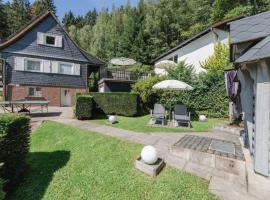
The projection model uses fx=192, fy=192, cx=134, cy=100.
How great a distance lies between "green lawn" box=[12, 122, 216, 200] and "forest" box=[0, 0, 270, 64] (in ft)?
92.4

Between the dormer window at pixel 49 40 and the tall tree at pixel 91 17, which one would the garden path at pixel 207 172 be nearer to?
the dormer window at pixel 49 40

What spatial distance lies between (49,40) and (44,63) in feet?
9.02

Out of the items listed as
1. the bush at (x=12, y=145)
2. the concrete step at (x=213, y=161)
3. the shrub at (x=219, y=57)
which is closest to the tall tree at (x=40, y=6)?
the shrub at (x=219, y=57)

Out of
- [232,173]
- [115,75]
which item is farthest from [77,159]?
[115,75]

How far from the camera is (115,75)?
2111cm

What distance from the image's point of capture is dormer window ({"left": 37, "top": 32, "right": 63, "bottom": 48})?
20016mm

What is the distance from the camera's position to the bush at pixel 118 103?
44.6 ft

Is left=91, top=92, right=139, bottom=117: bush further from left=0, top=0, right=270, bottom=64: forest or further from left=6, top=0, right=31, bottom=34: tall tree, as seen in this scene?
left=6, top=0, right=31, bottom=34: tall tree

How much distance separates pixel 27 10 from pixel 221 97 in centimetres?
5354

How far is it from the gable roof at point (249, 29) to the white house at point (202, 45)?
12.7 metres

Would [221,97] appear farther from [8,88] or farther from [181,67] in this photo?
[8,88]

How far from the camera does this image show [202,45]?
20.8 metres

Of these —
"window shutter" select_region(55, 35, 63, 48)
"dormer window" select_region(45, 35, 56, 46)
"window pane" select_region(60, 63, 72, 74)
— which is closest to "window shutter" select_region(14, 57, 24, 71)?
"dormer window" select_region(45, 35, 56, 46)

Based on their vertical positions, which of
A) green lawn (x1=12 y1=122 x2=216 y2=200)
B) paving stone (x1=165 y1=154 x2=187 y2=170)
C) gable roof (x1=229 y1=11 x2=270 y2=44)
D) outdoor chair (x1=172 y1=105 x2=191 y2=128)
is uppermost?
gable roof (x1=229 y1=11 x2=270 y2=44)
